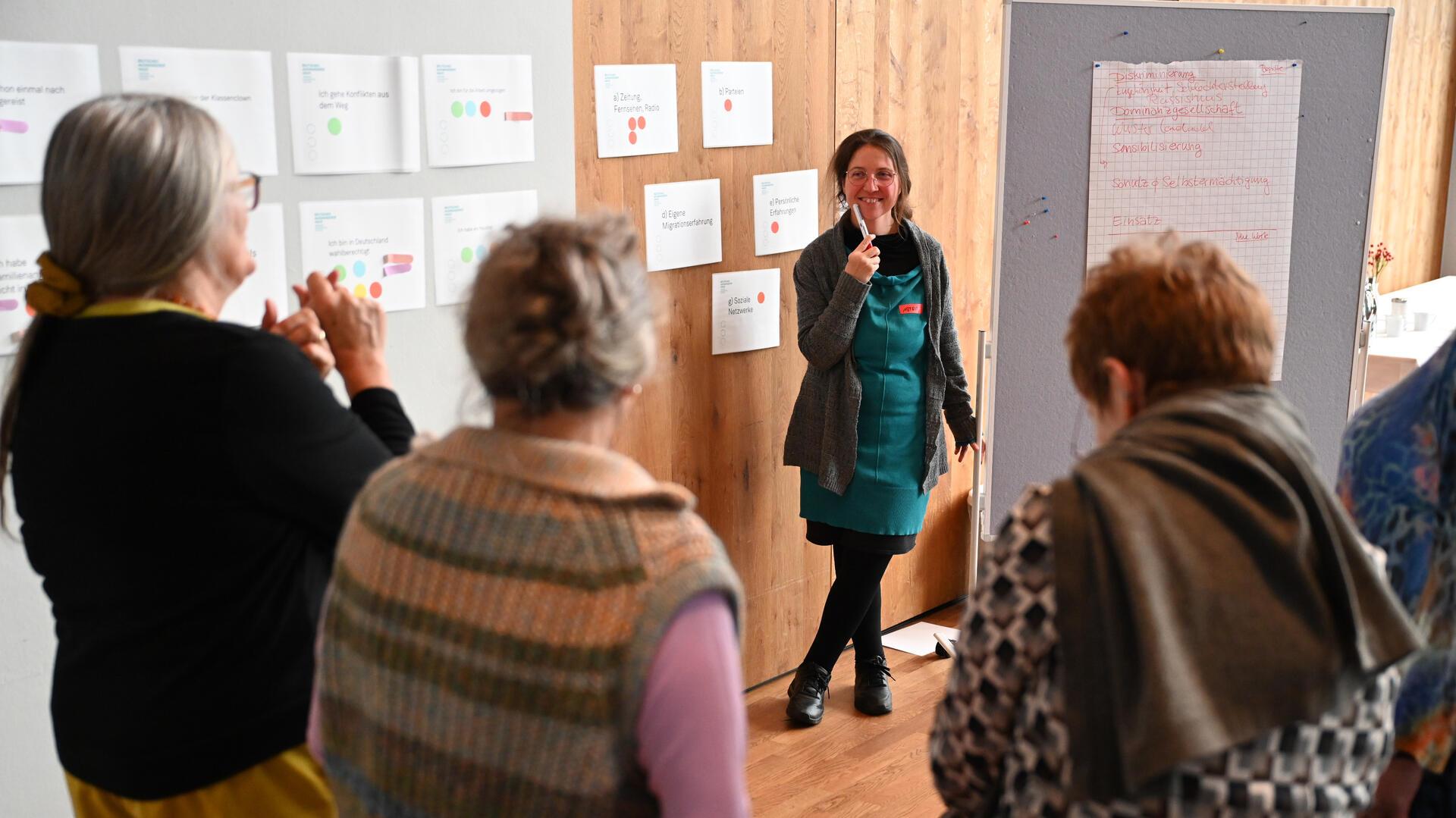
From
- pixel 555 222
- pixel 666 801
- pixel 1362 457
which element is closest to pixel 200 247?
pixel 555 222

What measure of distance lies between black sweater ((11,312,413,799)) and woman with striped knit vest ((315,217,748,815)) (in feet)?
0.77

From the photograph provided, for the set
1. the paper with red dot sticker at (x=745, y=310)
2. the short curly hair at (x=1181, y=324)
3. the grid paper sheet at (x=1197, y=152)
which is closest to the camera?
the short curly hair at (x=1181, y=324)

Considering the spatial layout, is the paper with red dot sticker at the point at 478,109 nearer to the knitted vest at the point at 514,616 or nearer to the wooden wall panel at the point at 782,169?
the wooden wall panel at the point at 782,169

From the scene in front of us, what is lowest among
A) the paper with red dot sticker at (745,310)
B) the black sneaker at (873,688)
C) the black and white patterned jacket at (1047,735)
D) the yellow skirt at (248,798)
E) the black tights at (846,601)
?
the black sneaker at (873,688)

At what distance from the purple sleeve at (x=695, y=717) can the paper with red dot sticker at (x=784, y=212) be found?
2.45 m

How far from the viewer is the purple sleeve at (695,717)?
98 cm

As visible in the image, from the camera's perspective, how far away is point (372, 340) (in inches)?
59.4

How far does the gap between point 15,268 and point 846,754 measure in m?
2.17

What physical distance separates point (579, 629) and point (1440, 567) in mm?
1170

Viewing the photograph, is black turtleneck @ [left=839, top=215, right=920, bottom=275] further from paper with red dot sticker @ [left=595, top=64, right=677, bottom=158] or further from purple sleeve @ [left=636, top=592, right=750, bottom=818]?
purple sleeve @ [left=636, top=592, right=750, bottom=818]

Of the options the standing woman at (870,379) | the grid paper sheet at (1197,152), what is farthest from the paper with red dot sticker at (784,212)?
the grid paper sheet at (1197,152)

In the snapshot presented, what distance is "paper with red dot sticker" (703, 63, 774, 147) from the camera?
3182mm

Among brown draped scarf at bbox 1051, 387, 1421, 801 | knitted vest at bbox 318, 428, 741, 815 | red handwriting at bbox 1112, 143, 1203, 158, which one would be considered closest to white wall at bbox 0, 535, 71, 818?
knitted vest at bbox 318, 428, 741, 815

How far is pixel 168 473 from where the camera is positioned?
126 cm
